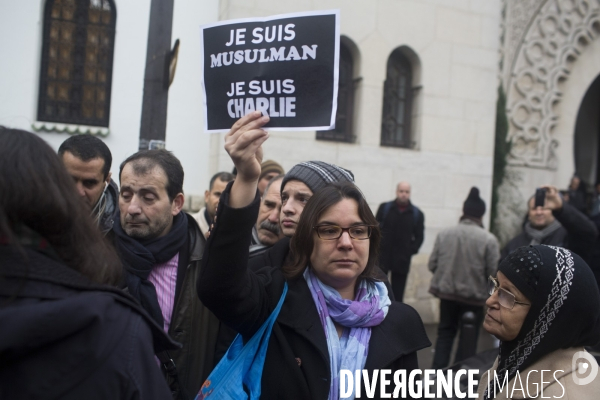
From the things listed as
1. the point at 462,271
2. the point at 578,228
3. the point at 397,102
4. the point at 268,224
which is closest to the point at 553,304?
the point at 268,224

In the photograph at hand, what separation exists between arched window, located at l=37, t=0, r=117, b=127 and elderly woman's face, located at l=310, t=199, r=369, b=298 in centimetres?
570

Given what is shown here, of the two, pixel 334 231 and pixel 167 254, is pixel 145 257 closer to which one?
pixel 167 254

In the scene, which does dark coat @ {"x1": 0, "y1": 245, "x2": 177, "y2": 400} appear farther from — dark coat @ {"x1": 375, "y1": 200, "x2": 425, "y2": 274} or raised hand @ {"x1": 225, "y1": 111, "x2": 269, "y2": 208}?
dark coat @ {"x1": 375, "y1": 200, "x2": 425, "y2": 274}

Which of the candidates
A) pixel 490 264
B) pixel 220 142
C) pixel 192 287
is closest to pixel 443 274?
pixel 490 264

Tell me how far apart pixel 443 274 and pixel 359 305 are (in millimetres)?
4548

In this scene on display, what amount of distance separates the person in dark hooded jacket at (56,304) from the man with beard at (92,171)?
64.2 inches

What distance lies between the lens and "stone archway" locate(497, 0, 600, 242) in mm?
10898

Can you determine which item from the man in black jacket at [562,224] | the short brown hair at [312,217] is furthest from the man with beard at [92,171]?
the man in black jacket at [562,224]

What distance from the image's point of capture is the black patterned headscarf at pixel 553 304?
2029mm

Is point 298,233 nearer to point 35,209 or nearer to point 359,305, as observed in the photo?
point 359,305

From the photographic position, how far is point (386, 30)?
28.5 ft

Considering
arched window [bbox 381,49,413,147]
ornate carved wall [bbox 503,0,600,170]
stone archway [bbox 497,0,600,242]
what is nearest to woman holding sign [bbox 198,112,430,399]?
arched window [bbox 381,49,413,147]

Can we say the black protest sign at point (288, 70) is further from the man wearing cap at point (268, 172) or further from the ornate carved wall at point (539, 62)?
the ornate carved wall at point (539, 62)

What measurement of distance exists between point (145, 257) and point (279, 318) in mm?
Answer: 703
